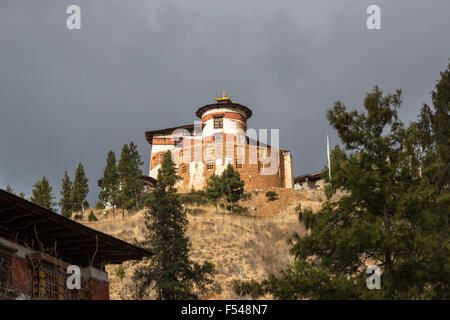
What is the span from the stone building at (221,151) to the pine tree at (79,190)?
1092cm

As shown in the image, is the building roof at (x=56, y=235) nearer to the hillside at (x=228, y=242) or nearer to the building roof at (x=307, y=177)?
the hillside at (x=228, y=242)

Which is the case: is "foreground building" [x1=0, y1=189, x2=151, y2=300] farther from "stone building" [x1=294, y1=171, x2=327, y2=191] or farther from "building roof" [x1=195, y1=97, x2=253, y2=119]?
"stone building" [x1=294, y1=171, x2=327, y2=191]

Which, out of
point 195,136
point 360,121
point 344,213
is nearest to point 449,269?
point 344,213

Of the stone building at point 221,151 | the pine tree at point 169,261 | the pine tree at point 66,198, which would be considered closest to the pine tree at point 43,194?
the pine tree at point 66,198

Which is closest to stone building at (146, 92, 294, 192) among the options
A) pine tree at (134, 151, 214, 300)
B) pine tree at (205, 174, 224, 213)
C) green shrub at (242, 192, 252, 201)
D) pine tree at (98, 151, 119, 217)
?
green shrub at (242, 192, 252, 201)

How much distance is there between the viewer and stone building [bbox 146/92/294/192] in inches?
2544

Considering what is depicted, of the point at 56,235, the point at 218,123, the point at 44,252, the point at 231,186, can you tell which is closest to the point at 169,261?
the point at 56,235

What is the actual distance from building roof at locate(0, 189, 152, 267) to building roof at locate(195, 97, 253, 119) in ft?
166

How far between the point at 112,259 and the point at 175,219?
19.3 ft

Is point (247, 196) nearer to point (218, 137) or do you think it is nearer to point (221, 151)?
point (221, 151)

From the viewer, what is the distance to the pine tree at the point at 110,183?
183ft

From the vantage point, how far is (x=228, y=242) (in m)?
39.8
